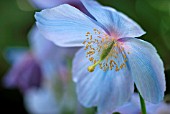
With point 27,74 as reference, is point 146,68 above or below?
above

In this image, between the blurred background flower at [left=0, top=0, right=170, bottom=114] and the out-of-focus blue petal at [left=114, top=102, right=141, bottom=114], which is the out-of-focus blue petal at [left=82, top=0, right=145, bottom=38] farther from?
the blurred background flower at [left=0, top=0, right=170, bottom=114]

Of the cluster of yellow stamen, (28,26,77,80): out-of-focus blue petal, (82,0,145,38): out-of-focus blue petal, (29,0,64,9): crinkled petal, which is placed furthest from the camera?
(28,26,77,80): out-of-focus blue petal

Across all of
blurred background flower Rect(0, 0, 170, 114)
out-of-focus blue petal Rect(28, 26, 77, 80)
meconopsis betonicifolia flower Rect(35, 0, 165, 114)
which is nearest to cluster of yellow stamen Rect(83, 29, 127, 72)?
meconopsis betonicifolia flower Rect(35, 0, 165, 114)

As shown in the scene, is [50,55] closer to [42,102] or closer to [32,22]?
[42,102]

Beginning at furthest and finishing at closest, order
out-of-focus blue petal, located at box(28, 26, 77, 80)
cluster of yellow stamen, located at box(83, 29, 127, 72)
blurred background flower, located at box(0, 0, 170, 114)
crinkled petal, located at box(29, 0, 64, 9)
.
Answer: blurred background flower, located at box(0, 0, 170, 114) → out-of-focus blue petal, located at box(28, 26, 77, 80) → crinkled petal, located at box(29, 0, 64, 9) → cluster of yellow stamen, located at box(83, 29, 127, 72)

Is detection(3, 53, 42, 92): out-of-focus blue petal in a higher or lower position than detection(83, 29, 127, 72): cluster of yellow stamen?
lower

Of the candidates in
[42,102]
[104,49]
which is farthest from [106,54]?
[42,102]
